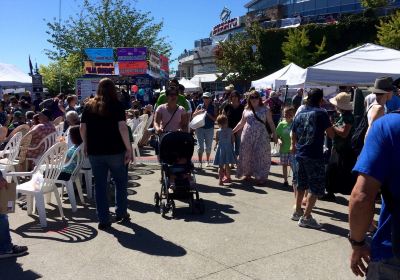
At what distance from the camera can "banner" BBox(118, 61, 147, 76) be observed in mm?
21156

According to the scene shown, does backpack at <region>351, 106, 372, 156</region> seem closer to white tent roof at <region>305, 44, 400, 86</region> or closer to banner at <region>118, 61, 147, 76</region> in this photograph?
white tent roof at <region>305, 44, 400, 86</region>

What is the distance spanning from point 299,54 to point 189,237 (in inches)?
1475

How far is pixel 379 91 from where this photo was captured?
16.4ft

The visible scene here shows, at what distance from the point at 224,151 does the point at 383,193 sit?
6170 millimetres

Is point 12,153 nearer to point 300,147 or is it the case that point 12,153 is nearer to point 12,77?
point 300,147

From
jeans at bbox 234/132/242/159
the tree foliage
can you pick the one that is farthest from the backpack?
the tree foliage

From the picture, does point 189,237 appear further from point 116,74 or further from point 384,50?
point 116,74

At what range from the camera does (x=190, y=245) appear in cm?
485

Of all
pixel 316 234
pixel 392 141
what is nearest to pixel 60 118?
pixel 316 234

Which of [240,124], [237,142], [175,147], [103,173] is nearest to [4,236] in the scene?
[103,173]

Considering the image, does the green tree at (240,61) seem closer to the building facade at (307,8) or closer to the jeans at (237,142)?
the building facade at (307,8)

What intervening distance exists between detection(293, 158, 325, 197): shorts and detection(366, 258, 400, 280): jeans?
344 cm

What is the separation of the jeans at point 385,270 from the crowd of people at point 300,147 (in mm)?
10

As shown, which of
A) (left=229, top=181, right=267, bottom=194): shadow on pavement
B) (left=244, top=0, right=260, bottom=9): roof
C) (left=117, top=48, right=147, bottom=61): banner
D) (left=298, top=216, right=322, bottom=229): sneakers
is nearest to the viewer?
(left=298, top=216, right=322, bottom=229): sneakers
